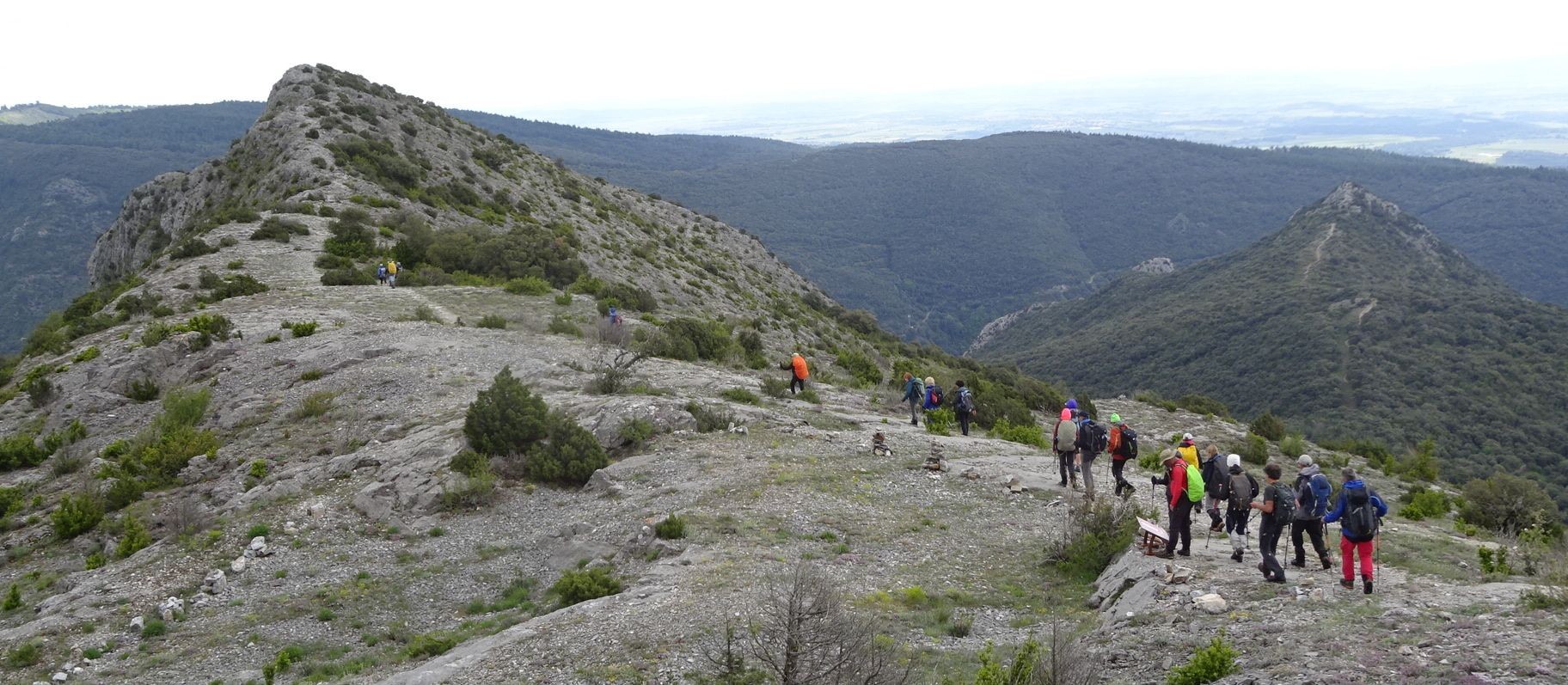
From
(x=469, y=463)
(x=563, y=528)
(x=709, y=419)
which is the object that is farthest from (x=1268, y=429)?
(x=469, y=463)

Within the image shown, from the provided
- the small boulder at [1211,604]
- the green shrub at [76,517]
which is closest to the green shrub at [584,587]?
the small boulder at [1211,604]

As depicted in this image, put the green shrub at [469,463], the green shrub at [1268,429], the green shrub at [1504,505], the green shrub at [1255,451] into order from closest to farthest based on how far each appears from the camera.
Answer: the green shrub at [469,463], the green shrub at [1504,505], the green shrub at [1255,451], the green shrub at [1268,429]

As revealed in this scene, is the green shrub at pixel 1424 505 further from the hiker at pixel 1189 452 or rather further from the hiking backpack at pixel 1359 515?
the hiking backpack at pixel 1359 515

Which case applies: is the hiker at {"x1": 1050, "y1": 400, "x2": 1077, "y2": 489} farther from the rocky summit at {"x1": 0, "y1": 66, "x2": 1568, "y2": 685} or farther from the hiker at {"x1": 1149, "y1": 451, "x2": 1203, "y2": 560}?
the hiker at {"x1": 1149, "y1": 451, "x2": 1203, "y2": 560}

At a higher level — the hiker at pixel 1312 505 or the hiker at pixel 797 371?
the hiker at pixel 1312 505

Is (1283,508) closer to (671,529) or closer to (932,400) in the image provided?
(671,529)

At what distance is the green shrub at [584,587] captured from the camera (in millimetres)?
9539

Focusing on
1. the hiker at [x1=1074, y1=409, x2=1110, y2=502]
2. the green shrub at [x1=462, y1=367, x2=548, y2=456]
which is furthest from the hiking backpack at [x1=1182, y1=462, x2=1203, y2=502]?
the green shrub at [x1=462, y1=367, x2=548, y2=456]

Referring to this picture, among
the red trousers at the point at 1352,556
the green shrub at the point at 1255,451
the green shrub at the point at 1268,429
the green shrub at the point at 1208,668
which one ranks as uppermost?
the red trousers at the point at 1352,556

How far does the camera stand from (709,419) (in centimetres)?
1561

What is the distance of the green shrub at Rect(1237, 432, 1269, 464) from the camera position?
2144cm

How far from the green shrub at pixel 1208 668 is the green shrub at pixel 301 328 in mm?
20561

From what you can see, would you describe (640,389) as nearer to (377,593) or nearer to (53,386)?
(377,593)

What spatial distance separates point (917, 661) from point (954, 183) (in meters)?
161
